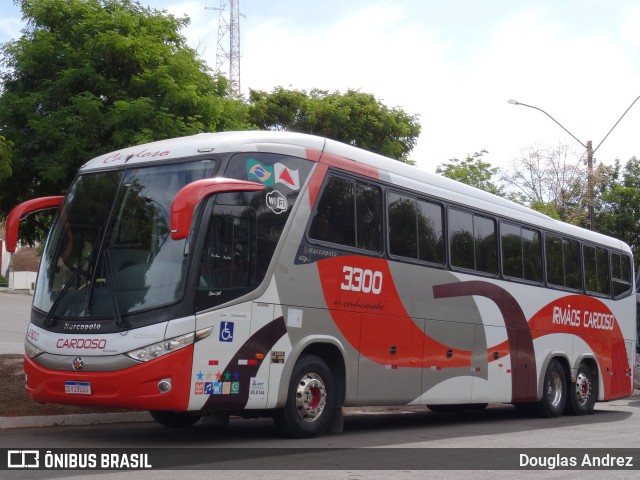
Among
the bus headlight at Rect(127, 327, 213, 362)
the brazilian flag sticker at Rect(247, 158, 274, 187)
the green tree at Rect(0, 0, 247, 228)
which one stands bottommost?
the bus headlight at Rect(127, 327, 213, 362)

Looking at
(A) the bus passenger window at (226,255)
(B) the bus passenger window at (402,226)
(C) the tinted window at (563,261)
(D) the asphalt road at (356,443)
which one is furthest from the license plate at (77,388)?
(C) the tinted window at (563,261)

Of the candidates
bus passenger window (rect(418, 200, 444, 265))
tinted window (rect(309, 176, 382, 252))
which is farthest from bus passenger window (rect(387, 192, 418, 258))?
tinted window (rect(309, 176, 382, 252))

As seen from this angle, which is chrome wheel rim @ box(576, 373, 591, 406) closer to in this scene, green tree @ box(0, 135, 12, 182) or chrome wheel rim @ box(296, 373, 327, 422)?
chrome wheel rim @ box(296, 373, 327, 422)

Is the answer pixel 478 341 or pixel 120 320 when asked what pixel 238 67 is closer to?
pixel 478 341

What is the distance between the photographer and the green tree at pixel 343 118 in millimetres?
37375

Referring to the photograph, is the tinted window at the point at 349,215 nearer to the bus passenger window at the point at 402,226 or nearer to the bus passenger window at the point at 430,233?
the bus passenger window at the point at 402,226

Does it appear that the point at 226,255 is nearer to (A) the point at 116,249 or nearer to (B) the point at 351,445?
(A) the point at 116,249

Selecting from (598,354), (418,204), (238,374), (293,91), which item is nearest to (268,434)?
(238,374)

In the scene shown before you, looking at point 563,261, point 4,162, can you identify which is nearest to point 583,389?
point 563,261

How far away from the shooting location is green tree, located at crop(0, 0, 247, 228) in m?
14.6

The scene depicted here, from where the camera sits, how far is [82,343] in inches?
396

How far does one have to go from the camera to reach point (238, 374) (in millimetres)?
10273

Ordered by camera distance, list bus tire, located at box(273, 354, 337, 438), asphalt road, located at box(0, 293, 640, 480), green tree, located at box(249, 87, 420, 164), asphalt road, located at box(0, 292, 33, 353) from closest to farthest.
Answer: asphalt road, located at box(0, 293, 640, 480) → bus tire, located at box(273, 354, 337, 438) → asphalt road, located at box(0, 292, 33, 353) → green tree, located at box(249, 87, 420, 164)

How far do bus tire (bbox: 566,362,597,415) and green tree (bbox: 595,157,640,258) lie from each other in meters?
25.4
